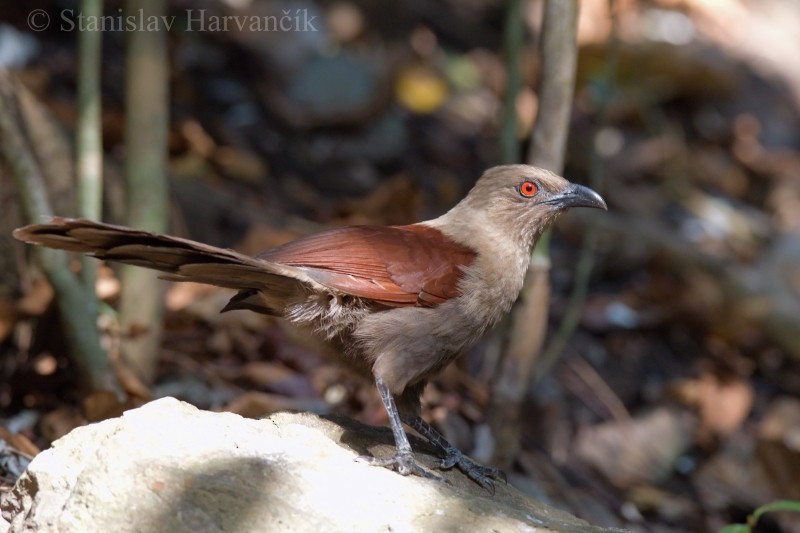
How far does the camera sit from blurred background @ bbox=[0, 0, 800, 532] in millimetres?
5137

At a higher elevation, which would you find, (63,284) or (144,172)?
(144,172)

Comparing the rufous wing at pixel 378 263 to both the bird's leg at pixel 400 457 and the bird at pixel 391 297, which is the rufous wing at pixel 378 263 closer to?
the bird at pixel 391 297

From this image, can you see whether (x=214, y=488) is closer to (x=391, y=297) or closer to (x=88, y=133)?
(x=391, y=297)

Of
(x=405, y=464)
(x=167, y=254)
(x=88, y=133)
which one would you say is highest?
(x=88, y=133)

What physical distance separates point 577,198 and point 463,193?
403 cm

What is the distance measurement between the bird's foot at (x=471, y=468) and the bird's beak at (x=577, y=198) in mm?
1165

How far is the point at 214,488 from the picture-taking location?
2607 millimetres

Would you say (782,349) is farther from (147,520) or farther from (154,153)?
(147,520)

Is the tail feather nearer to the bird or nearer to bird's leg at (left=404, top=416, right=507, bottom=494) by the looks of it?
the bird

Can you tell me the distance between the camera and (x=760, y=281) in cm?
779

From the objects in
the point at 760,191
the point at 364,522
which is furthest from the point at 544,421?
the point at 760,191

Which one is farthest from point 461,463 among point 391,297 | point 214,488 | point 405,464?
point 214,488

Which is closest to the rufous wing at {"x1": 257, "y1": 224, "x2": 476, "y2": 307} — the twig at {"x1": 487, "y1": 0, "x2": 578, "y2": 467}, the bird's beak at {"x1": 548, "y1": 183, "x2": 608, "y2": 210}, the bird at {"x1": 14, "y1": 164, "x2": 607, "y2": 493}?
the bird at {"x1": 14, "y1": 164, "x2": 607, "y2": 493}

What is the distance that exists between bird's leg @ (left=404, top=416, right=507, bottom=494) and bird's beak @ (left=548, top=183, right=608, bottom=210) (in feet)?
3.63
